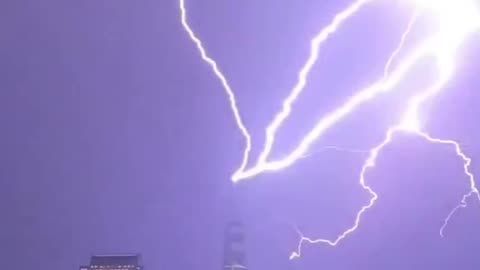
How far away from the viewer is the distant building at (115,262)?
47.3ft

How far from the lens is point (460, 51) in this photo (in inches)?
422

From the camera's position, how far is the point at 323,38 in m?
11.5

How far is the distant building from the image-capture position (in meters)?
14.4

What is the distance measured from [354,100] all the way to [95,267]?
696 centimetres

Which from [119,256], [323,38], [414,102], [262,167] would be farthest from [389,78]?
[119,256]

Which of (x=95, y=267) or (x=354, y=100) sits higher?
(x=354, y=100)

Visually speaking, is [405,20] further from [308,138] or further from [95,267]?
[95,267]

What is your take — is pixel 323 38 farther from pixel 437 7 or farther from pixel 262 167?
pixel 262 167

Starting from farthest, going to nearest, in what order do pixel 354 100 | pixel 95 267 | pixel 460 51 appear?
pixel 95 267, pixel 354 100, pixel 460 51

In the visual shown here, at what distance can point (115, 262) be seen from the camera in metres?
14.5

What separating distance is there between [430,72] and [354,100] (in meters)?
2.41

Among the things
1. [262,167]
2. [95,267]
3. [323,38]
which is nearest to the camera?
[262,167]

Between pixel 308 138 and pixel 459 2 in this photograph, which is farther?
pixel 308 138

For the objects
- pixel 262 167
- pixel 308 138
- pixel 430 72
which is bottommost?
pixel 262 167
